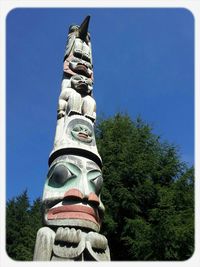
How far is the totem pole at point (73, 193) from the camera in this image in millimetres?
5633

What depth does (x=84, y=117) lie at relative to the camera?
755 cm

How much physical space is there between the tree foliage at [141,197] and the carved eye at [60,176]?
6009 mm

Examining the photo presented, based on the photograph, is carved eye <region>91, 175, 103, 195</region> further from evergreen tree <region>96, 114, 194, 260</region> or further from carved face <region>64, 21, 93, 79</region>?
evergreen tree <region>96, 114, 194, 260</region>

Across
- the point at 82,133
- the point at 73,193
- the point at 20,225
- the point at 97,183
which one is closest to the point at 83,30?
the point at 82,133

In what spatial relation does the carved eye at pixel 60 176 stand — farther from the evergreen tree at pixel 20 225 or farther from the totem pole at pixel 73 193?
the evergreen tree at pixel 20 225

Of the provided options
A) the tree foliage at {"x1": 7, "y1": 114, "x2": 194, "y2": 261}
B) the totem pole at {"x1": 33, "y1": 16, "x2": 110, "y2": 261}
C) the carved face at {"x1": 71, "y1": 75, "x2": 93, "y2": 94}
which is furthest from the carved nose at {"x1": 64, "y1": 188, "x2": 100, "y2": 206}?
the tree foliage at {"x1": 7, "y1": 114, "x2": 194, "y2": 261}

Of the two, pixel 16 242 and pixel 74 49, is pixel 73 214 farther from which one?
pixel 16 242

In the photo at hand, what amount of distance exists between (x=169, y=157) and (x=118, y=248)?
3841 millimetres

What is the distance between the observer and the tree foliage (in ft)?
38.4

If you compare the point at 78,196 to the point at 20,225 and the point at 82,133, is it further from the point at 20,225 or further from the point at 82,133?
the point at 20,225

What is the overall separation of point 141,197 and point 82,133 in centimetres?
687

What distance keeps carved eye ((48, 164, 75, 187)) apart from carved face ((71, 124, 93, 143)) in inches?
30.3

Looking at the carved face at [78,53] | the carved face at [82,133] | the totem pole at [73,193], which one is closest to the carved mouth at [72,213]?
the totem pole at [73,193]
